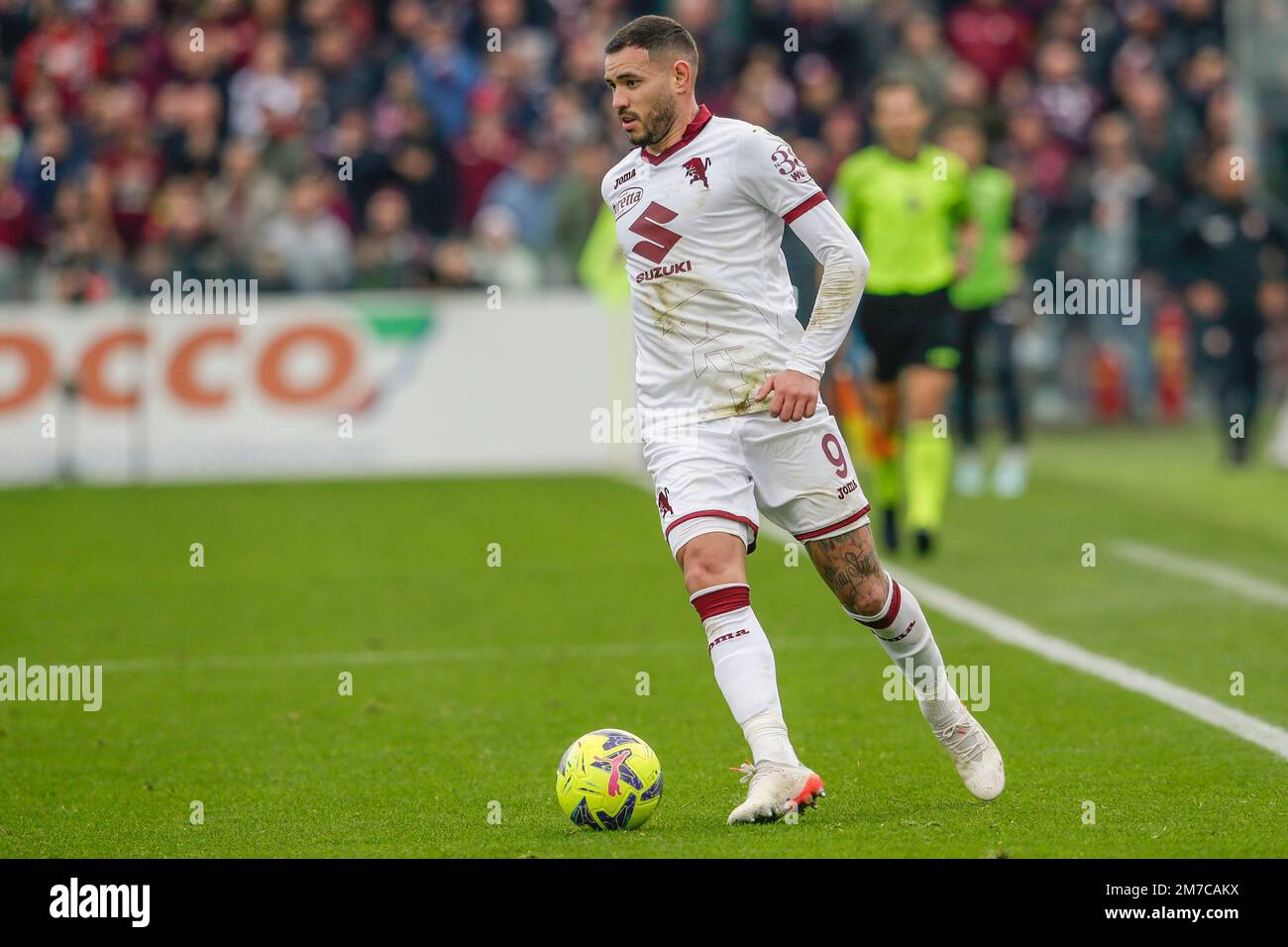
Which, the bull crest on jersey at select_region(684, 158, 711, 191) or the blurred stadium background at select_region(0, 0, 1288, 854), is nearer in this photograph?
the bull crest on jersey at select_region(684, 158, 711, 191)

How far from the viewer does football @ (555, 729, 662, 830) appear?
571 cm

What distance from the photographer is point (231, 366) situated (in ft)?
56.2

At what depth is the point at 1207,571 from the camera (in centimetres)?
1133

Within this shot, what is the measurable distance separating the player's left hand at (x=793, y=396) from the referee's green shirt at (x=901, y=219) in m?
6.13

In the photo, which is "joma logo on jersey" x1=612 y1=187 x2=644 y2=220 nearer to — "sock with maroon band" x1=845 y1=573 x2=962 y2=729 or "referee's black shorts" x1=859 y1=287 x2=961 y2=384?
"sock with maroon band" x1=845 y1=573 x2=962 y2=729

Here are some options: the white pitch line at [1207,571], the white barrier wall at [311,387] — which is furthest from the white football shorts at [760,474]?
the white barrier wall at [311,387]

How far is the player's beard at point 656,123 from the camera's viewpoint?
5.91 metres

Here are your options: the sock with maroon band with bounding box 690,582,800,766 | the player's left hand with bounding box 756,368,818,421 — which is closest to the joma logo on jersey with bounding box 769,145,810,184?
the player's left hand with bounding box 756,368,818,421

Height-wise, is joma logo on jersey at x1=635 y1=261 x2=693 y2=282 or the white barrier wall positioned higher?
the white barrier wall

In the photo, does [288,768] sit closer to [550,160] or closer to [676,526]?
[676,526]

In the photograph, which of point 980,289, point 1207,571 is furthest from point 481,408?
point 1207,571

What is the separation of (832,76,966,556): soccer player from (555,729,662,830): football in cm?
620

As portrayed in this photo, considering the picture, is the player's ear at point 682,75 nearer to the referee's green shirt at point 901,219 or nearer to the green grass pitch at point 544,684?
the green grass pitch at point 544,684
